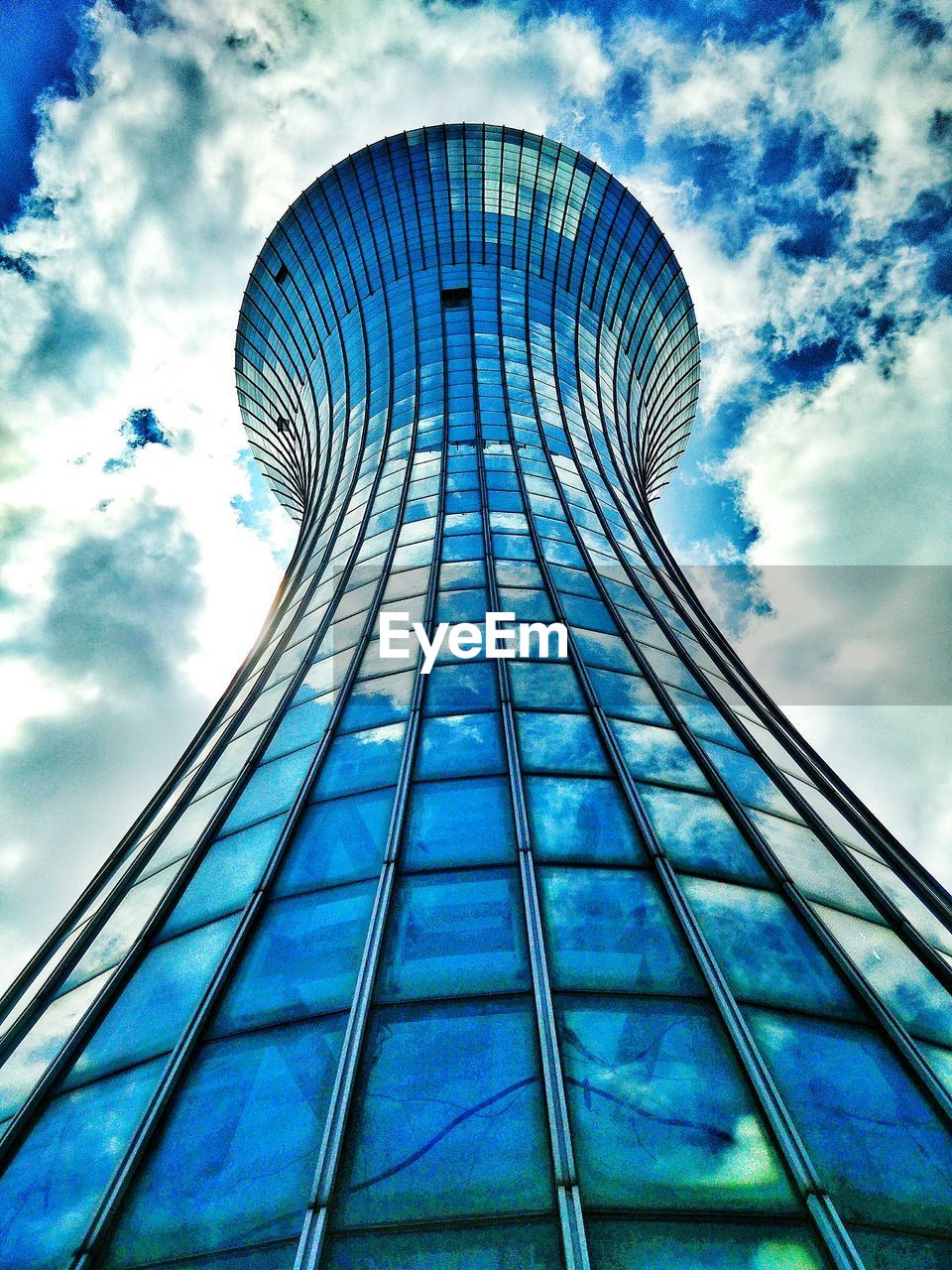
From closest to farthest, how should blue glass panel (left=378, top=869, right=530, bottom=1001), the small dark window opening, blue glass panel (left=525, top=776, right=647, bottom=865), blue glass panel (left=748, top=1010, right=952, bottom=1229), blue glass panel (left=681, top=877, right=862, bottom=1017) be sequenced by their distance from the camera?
blue glass panel (left=748, top=1010, right=952, bottom=1229) < blue glass panel (left=378, top=869, right=530, bottom=1001) < blue glass panel (left=681, top=877, right=862, bottom=1017) < blue glass panel (left=525, top=776, right=647, bottom=865) < the small dark window opening

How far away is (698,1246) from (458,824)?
4876mm

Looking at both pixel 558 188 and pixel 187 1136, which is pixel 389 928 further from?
pixel 558 188

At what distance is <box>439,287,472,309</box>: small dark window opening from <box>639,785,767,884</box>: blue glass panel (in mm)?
22238

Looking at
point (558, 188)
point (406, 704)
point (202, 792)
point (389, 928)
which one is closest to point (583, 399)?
point (558, 188)

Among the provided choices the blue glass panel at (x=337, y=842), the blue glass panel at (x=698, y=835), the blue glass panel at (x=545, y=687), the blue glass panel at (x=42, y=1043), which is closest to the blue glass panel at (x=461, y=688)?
the blue glass panel at (x=545, y=687)

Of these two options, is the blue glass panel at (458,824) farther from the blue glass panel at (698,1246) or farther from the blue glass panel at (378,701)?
the blue glass panel at (698,1246)

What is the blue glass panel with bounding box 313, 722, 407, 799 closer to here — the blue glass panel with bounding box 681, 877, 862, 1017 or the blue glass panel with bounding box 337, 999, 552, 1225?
the blue glass panel with bounding box 337, 999, 552, 1225

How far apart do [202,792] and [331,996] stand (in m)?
6.08

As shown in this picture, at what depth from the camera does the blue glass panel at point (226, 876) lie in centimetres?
886

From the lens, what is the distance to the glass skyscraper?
17.7 feet

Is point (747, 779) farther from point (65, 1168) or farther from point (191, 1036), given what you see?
point (65, 1168)

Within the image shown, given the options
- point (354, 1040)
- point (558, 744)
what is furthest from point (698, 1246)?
point (558, 744)

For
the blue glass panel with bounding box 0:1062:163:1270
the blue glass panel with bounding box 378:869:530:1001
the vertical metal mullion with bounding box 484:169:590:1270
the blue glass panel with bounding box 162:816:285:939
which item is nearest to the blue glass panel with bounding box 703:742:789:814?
the vertical metal mullion with bounding box 484:169:590:1270

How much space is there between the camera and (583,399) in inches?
958
